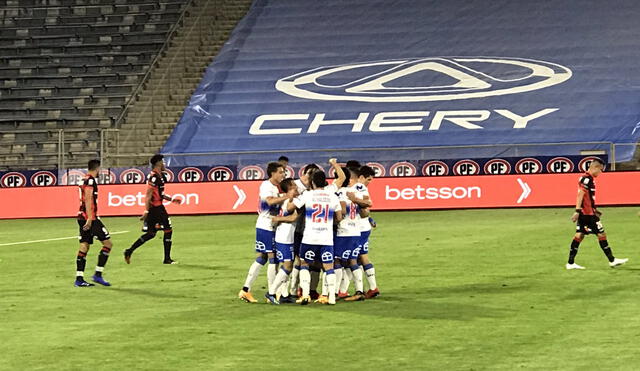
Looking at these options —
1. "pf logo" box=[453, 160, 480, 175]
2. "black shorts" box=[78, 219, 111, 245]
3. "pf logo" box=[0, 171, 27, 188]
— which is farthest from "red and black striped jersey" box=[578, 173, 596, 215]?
"pf logo" box=[0, 171, 27, 188]

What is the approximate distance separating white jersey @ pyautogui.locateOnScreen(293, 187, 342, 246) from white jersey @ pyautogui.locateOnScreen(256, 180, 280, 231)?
77cm

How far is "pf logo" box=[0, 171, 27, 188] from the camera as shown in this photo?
41.5 metres

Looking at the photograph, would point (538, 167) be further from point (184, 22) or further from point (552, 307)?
point (184, 22)

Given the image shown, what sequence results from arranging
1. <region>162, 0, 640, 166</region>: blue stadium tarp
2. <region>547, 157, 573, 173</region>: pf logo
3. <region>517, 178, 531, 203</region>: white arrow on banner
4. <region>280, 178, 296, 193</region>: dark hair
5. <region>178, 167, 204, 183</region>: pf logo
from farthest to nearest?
1. <region>162, 0, 640, 166</region>: blue stadium tarp
2. <region>178, 167, 204, 183</region>: pf logo
3. <region>547, 157, 573, 173</region>: pf logo
4. <region>517, 178, 531, 203</region>: white arrow on banner
5. <region>280, 178, 296, 193</region>: dark hair

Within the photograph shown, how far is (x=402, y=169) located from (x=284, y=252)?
21.5 m

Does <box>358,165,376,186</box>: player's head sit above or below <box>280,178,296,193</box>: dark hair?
above

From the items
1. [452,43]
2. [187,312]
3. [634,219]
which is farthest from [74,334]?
[452,43]

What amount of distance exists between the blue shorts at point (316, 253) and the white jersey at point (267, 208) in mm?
823

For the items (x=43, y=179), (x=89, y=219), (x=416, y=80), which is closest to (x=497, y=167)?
(x=416, y=80)

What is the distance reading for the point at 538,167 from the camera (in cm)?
3797

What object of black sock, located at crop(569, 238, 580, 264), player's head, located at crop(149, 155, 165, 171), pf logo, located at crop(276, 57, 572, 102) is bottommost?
black sock, located at crop(569, 238, 580, 264)

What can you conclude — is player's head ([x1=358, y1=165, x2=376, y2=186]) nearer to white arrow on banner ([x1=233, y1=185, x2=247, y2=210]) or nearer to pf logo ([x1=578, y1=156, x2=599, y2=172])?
white arrow on banner ([x1=233, y1=185, x2=247, y2=210])

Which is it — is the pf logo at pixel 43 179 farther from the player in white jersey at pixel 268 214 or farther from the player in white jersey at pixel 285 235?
the player in white jersey at pixel 285 235

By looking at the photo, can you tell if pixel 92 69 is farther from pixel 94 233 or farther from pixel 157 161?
pixel 94 233
